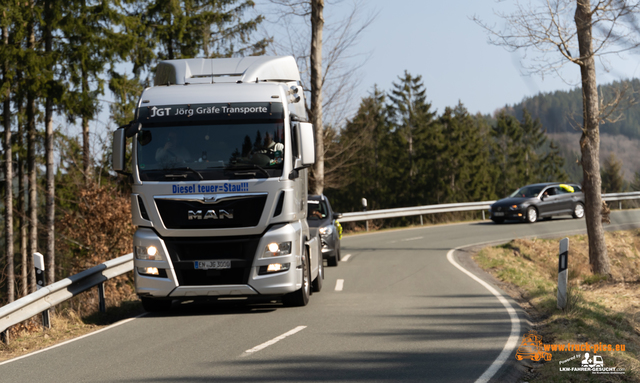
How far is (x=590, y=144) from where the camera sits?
51.1 ft

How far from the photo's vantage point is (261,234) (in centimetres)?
934

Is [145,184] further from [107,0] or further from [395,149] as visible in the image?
[395,149]

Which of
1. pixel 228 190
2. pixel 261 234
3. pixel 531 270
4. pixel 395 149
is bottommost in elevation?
pixel 531 270

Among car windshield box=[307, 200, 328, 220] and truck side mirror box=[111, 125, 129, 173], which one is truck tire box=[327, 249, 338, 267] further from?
truck side mirror box=[111, 125, 129, 173]

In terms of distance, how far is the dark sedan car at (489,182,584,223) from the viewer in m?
Answer: 27.6

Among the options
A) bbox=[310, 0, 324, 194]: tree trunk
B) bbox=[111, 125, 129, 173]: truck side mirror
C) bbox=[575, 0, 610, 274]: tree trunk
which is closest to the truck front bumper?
bbox=[111, 125, 129, 173]: truck side mirror

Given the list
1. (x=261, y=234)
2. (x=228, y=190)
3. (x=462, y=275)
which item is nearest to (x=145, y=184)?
(x=228, y=190)

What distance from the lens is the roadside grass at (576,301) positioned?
20.7 ft

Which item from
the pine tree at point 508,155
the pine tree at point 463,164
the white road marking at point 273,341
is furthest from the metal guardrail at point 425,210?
the pine tree at point 508,155

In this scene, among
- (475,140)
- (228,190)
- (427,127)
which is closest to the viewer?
(228,190)

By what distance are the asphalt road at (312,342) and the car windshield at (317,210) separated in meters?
3.34

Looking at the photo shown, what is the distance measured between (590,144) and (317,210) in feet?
A: 23.0

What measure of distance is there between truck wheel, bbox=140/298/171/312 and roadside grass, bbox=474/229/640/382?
589 centimetres

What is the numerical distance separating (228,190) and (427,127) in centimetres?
5696
